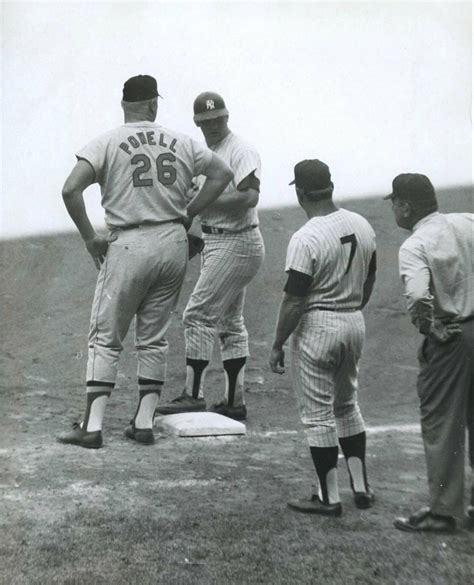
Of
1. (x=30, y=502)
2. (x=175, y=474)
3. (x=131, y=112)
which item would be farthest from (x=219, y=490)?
(x=131, y=112)

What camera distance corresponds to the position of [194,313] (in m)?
5.10

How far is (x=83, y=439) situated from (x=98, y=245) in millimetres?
948

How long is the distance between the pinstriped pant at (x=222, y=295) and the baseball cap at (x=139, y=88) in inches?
41.9

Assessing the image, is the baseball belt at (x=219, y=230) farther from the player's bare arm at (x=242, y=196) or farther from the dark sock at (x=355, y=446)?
the dark sock at (x=355, y=446)

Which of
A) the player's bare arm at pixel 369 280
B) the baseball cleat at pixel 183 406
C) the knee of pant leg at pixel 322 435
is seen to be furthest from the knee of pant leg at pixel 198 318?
the knee of pant leg at pixel 322 435

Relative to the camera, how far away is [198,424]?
4699 millimetres

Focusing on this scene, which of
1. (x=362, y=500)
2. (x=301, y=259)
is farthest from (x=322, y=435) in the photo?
(x=301, y=259)

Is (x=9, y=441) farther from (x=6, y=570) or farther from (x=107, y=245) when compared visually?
(x=6, y=570)

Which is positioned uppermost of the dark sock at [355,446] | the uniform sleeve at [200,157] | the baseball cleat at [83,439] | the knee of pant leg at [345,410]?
the uniform sleeve at [200,157]

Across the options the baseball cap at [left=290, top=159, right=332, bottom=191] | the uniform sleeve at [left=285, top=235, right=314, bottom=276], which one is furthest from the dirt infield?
the baseball cap at [left=290, top=159, right=332, bottom=191]

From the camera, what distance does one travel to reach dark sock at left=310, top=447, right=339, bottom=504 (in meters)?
3.63

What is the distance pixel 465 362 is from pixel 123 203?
1.85 meters

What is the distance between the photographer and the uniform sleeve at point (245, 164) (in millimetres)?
5035

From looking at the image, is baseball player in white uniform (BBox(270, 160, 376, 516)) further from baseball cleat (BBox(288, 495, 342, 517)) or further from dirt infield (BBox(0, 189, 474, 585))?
dirt infield (BBox(0, 189, 474, 585))
